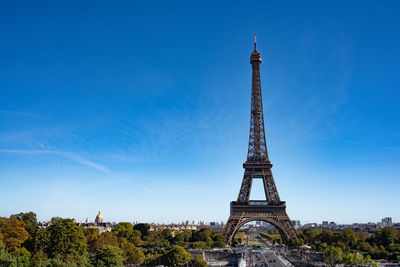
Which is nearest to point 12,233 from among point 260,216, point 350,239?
point 260,216

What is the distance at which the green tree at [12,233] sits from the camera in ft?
124

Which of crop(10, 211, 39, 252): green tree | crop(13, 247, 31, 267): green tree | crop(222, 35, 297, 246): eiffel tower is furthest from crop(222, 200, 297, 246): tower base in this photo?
crop(13, 247, 31, 267): green tree

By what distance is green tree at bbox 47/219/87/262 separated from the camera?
38.8m

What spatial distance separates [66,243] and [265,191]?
122ft

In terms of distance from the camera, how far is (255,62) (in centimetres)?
6906

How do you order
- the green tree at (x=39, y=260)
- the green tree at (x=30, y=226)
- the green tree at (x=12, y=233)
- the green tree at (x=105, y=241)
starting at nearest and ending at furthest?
the green tree at (x=39, y=260)
the green tree at (x=12, y=233)
the green tree at (x=30, y=226)
the green tree at (x=105, y=241)

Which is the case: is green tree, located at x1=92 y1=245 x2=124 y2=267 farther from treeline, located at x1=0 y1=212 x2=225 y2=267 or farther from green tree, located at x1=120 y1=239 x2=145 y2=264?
green tree, located at x1=120 y1=239 x2=145 y2=264

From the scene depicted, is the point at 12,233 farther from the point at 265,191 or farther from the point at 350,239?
the point at 350,239

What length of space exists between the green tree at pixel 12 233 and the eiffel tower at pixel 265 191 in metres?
34.5

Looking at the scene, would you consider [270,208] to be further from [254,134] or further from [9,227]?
[9,227]

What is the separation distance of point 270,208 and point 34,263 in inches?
1604

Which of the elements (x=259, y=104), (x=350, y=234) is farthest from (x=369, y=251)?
(x=259, y=104)

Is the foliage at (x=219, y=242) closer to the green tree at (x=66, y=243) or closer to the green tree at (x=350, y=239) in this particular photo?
the green tree at (x=350, y=239)

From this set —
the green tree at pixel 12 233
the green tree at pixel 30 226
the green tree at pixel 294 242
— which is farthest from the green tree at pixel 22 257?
the green tree at pixel 294 242
